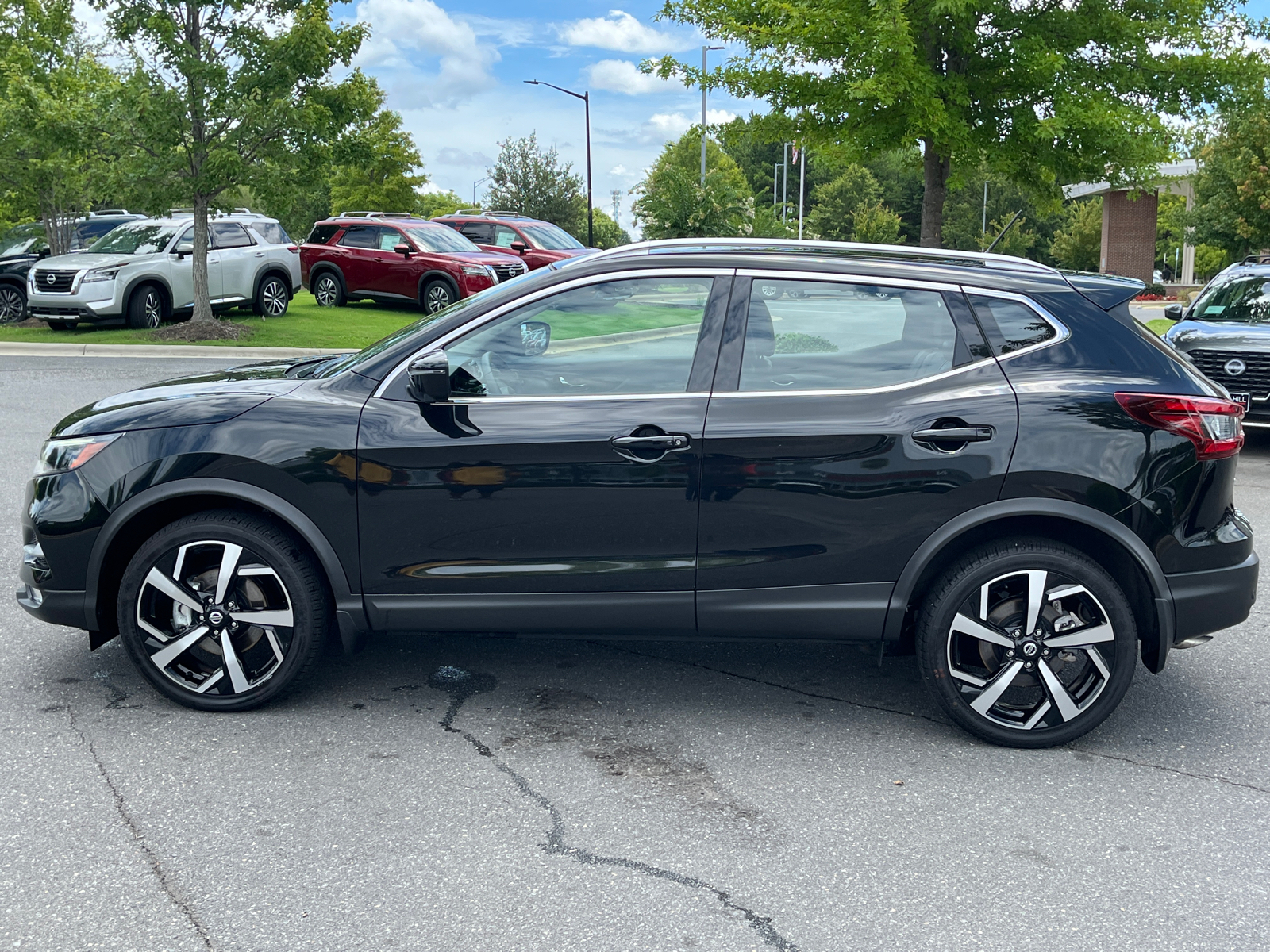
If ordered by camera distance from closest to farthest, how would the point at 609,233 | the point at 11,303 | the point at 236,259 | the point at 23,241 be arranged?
the point at 236,259 → the point at 11,303 → the point at 23,241 → the point at 609,233

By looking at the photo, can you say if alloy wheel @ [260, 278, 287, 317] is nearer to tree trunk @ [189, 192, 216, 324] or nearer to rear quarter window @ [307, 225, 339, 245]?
tree trunk @ [189, 192, 216, 324]

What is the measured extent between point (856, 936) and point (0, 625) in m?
4.23

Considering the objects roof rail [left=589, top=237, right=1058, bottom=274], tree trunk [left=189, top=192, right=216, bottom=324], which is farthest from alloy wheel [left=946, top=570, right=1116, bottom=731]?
tree trunk [left=189, top=192, right=216, bottom=324]

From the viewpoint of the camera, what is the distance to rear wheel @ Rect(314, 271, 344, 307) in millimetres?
24797

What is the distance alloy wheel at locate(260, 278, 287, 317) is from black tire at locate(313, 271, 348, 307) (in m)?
2.60

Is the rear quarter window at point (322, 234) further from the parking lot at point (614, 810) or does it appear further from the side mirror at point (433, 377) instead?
the side mirror at point (433, 377)

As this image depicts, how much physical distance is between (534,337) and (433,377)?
17.2 inches

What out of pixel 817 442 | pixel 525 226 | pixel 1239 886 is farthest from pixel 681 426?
pixel 525 226

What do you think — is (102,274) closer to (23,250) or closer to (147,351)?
(147,351)

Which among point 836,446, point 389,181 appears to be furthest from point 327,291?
point 389,181

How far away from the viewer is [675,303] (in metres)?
4.45

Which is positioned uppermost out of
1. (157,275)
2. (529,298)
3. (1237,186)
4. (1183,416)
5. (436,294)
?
(1237,186)

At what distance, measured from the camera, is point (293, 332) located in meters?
20.0

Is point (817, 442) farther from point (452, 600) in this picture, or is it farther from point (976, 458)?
point (452, 600)
